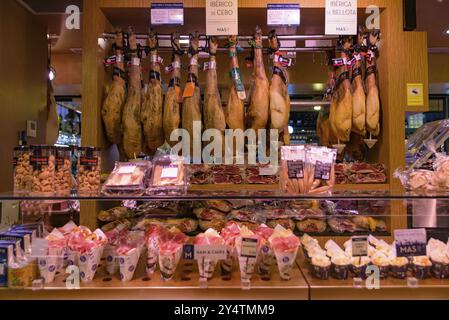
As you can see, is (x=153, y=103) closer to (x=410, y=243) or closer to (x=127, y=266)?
(x=127, y=266)

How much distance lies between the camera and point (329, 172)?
1562 millimetres

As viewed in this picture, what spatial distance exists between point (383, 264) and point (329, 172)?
1.24 feet

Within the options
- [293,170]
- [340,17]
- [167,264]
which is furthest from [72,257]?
[340,17]

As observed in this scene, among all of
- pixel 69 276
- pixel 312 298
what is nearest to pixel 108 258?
pixel 69 276

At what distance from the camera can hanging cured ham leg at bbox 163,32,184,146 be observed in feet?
7.64

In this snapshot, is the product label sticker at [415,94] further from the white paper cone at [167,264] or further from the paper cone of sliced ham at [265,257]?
the white paper cone at [167,264]

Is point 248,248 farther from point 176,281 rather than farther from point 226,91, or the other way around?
point 226,91

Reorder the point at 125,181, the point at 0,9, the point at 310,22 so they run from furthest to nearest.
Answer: the point at 0,9
the point at 310,22
the point at 125,181

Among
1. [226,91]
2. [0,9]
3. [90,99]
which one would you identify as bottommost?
[90,99]

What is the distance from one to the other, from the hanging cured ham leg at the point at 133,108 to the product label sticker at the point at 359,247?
4.65 feet

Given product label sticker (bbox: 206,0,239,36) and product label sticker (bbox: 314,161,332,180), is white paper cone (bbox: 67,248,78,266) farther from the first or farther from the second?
product label sticker (bbox: 206,0,239,36)

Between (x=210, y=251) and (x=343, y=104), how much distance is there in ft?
4.59

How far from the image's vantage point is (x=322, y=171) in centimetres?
155

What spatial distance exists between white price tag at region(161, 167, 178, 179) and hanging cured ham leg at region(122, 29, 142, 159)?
82cm
